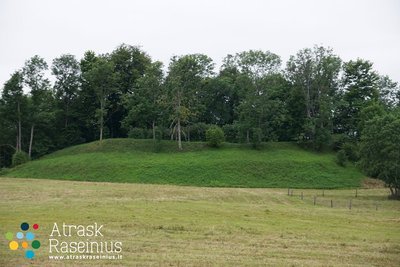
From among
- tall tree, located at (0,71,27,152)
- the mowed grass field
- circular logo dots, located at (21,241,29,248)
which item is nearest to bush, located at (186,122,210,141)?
tall tree, located at (0,71,27,152)

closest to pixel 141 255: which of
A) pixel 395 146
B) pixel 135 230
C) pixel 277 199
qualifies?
pixel 135 230

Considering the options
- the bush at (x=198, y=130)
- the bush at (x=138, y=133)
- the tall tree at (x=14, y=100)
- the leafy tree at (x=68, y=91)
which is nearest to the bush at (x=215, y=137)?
the bush at (x=198, y=130)

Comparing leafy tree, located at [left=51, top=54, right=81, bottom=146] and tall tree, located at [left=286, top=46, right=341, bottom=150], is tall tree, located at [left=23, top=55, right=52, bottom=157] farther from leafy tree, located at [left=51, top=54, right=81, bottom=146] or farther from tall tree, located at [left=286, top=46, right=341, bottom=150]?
tall tree, located at [left=286, top=46, right=341, bottom=150]

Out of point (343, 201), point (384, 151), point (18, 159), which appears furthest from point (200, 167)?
point (18, 159)

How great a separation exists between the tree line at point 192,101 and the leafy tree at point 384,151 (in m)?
22.2

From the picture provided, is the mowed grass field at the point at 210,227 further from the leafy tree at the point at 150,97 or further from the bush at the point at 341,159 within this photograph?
the leafy tree at the point at 150,97

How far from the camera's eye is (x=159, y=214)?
30266mm

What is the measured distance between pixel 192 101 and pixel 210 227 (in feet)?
208

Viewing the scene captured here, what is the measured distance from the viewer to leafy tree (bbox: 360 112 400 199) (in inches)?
1962

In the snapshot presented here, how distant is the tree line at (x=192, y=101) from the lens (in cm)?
8156

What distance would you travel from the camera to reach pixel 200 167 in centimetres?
6888

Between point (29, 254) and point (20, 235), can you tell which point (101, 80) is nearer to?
point (20, 235)

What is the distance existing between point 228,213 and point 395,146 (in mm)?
28322

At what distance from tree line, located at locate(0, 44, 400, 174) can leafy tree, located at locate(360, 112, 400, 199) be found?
22.2 m
